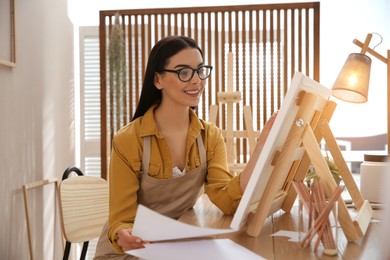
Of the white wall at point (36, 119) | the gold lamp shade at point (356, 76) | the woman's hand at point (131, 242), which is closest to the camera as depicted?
the woman's hand at point (131, 242)

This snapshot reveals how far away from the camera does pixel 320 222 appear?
1222 millimetres

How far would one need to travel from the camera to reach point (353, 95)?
233 centimetres

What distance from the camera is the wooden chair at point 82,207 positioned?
2934mm

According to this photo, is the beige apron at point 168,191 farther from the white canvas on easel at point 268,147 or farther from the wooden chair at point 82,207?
the wooden chair at point 82,207

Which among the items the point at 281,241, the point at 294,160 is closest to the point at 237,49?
the point at 294,160

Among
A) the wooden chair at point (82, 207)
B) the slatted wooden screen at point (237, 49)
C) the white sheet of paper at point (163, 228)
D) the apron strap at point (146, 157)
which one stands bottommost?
the wooden chair at point (82, 207)

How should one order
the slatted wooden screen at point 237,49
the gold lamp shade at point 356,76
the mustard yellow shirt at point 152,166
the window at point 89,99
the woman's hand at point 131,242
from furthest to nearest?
1. the window at point 89,99
2. the slatted wooden screen at point 237,49
3. the gold lamp shade at point 356,76
4. the mustard yellow shirt at point 152,166
5. the woman's hand at point 131,242

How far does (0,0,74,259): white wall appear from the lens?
9.41 feet

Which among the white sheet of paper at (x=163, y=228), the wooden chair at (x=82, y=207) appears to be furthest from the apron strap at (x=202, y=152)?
the wooden chair at (x=82, y=207)

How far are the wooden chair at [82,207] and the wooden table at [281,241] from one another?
1342 millimetres

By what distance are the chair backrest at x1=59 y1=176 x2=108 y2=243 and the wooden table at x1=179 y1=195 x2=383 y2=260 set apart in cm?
134

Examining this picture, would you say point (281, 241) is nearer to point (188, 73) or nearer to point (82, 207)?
point (188, 73)

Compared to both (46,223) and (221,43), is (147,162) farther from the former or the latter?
(221,43)

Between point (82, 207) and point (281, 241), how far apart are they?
1.91 meters
